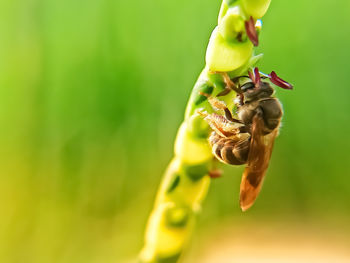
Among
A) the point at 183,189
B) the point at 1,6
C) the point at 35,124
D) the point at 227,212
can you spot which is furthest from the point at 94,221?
the point at 183,189

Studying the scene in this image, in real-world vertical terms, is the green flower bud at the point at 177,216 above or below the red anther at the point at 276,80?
below

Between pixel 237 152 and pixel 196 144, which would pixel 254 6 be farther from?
pixel 237 152

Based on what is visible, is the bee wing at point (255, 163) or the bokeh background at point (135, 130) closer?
the bee wing at point (255, 163)

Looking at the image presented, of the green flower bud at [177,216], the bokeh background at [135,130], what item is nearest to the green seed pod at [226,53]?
the green flower bud at [177,216]

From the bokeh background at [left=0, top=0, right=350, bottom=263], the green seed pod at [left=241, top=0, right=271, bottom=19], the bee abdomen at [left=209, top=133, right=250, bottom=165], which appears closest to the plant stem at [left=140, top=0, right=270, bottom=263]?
the green seed pod at [left=241, top=0, right=271, bottom=19]

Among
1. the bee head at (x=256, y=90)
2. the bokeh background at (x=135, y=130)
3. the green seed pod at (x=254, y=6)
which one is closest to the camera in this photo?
the green seed pod at (x=254, y=6)

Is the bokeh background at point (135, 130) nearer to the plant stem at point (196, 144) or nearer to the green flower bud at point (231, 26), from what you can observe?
the plant stem at point (196, 144)

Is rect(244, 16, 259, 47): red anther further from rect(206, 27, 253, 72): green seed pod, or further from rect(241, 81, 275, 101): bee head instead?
rect(241, 81, 275, 101): bee head
